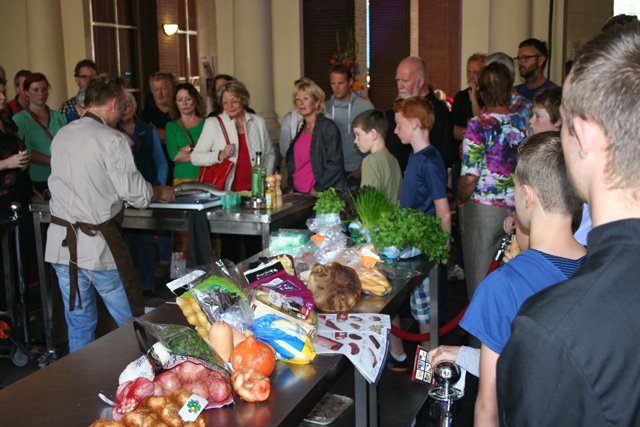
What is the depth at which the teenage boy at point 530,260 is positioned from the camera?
1733mm

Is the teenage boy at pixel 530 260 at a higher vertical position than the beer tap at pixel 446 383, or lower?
higher

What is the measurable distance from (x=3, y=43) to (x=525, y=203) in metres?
8.64

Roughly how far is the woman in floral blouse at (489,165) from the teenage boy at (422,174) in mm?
254

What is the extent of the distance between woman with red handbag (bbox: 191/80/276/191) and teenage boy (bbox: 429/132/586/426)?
11.4 ft

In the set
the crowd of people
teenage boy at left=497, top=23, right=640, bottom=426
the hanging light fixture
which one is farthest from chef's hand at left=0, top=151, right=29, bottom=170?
the hanging light fixture

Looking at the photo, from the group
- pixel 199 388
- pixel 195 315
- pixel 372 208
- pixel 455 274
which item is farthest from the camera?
pixel 455 274

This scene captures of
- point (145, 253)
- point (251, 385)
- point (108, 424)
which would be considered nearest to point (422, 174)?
point (251, 385)

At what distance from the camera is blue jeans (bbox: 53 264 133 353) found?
3.79m

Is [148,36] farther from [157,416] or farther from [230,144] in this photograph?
[157,416]

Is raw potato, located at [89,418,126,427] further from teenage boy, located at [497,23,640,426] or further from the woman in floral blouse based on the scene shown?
the woman in floral blouse

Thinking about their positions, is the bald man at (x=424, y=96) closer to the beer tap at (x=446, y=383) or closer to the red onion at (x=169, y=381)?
the beer tap at (x=446, y=383)

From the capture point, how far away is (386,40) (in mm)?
14430

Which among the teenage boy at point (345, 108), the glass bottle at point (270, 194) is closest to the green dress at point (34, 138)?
the glass bottle at point (270, 194)

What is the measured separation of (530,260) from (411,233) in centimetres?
140
